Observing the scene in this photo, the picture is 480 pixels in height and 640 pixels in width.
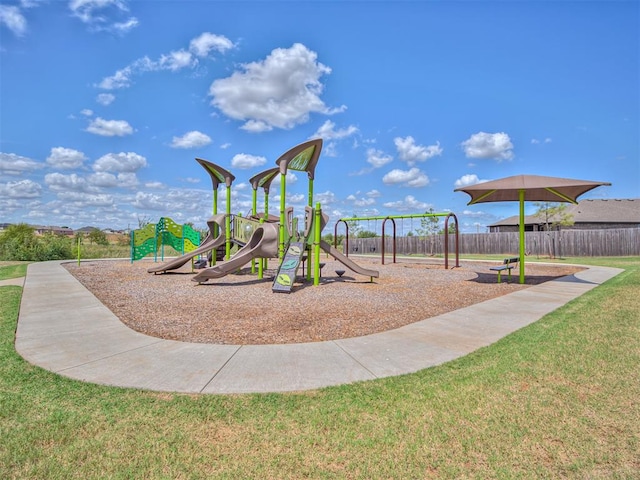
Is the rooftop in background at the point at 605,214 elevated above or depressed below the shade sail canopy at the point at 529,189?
above

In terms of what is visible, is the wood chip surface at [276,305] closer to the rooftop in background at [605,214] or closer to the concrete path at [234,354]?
the concrete path at [234,354]

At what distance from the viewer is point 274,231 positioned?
11.2 metres

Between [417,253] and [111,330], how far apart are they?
31506 mm

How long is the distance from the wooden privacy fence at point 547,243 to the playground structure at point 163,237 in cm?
2079

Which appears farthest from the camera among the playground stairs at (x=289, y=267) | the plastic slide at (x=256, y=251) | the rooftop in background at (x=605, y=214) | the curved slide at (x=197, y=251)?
the rooftop in background at (x=605, y=214)

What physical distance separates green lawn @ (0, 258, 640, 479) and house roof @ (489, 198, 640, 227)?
40.9 meters

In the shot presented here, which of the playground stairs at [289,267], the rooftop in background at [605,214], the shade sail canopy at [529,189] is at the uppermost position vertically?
the rooftop in background at [605,214]

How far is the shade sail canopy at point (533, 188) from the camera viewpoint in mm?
10403

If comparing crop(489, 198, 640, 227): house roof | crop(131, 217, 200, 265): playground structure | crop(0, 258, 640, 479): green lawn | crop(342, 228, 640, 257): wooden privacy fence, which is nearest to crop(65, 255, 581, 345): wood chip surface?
crop(0, 258, 640, 479): green lawn

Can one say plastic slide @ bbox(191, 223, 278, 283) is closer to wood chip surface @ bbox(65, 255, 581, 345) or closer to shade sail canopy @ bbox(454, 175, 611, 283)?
wood chip surface @ bbox(65, 255, 581, 345)

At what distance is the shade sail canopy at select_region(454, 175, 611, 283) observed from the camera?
10.4 meters

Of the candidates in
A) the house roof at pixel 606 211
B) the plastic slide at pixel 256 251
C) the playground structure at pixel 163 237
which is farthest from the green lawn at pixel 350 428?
the house roof at pixel 606 211

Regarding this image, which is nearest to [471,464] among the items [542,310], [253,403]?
[253,403]

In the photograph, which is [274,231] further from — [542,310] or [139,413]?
[139,413]
